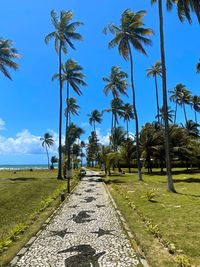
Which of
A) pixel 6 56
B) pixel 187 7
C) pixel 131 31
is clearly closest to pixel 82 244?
pixel 187 7

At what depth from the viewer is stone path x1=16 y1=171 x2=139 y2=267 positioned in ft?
12.8

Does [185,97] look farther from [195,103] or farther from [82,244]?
[82,244]

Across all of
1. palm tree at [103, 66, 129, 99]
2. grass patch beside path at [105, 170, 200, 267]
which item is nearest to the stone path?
grass patch beside path at [105, 170, 200, 267]

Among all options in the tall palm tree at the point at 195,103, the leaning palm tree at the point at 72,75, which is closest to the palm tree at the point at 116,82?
the leaning palm tree at the point at 72,75

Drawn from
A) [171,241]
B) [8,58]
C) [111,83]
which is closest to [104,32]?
[111,83]

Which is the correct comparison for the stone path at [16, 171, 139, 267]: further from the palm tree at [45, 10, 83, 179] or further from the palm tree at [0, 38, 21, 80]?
the palm tree at [0, 38, 21, 80]

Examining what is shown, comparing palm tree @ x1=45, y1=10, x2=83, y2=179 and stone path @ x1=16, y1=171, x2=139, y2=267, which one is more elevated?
palm tree @ x1=45, y1=10, x2=83, y2=179

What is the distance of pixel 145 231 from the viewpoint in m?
5.50

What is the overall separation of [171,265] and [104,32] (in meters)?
22.3

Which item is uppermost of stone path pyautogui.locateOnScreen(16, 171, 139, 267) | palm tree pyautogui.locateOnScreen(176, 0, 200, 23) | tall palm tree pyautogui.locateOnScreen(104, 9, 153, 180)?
tall palm tree pyautogui.locateOnScreen(104, 9, 153, 180)

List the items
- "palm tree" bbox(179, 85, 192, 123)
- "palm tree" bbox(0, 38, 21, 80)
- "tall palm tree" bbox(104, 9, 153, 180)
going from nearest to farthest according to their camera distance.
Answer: "tall palm tree" bbox(104, 9, 153, 180) → "palm tree" bbox(0, 38, 21, 80) → "palm tree" bbox(179, 85, 192, 123)

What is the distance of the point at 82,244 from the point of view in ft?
15.7


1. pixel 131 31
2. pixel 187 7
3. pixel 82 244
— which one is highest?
pixel 131 31

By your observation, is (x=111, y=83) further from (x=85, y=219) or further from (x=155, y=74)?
(x=85, y=219)
